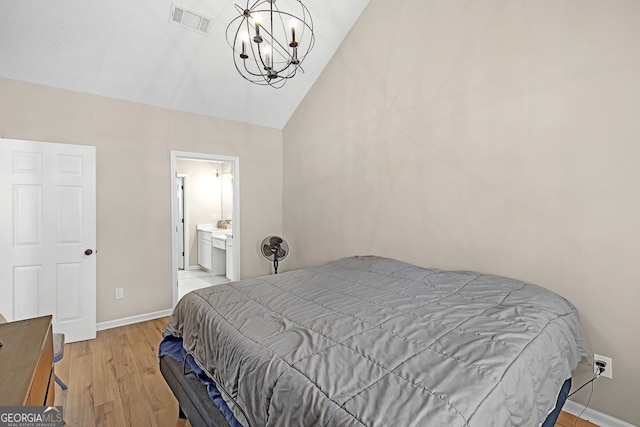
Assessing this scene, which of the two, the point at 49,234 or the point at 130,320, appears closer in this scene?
the point at 49,234

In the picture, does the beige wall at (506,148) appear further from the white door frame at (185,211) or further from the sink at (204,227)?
the white door frame at (185,211)

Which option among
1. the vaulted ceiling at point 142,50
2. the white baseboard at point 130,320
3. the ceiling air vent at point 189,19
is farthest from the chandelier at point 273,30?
the white baseboard at point 130,320

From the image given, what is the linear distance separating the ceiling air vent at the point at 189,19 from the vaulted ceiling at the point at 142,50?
3cm

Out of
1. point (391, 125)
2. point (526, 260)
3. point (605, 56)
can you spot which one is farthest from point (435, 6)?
point (526, 260)

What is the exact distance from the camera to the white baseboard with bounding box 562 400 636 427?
5.96ft

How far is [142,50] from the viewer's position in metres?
2.93

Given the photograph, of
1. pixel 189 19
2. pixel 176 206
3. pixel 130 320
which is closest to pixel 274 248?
pixel 176 206

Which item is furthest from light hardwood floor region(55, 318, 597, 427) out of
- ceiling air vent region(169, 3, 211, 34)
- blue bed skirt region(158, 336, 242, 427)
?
ceiling air vent region(169, 3, 211, 34)

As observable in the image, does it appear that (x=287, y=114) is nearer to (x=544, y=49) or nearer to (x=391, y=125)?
(x=391, y=125)

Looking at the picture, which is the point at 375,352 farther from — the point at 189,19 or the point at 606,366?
the point at 189,19

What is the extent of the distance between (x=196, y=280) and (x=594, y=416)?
5.19 meters

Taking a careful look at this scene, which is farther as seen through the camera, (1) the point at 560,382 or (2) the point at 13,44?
(2) the point at 13,44

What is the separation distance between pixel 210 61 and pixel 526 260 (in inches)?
135

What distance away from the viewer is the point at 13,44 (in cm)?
255
